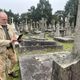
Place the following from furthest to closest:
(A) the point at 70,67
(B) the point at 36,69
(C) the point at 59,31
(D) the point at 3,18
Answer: (C) the point at 59,31 → (B) the point at 36,69 → (D) the point at 3,18 → (A) the point at 70,67

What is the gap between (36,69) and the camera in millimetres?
5582

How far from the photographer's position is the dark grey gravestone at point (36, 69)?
201 inches

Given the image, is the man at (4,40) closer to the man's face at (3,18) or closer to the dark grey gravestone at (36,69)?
the man's face at (3,18)

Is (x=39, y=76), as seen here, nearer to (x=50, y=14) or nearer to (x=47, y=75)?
(x=47, y=75)

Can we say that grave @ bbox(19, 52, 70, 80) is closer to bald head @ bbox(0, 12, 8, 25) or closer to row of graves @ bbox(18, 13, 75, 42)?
bald head @ bbox(0, 12, 8, 25)

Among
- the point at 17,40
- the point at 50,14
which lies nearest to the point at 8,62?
the point at 17,40

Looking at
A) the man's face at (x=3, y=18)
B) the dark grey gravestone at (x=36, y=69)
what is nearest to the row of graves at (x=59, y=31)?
the dark grey gravestone at (x=36, y=69)

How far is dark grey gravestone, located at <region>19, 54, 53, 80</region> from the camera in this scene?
5.11 metres

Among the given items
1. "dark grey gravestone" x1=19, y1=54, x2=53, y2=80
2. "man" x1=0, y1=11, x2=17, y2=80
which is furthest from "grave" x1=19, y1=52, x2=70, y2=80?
"man" x1=0, y1=11, x2=17, y2=80

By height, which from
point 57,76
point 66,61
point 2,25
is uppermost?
point 2,25

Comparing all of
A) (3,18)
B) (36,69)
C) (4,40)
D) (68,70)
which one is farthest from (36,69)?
(68,70)

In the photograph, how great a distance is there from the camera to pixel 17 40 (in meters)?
4.30

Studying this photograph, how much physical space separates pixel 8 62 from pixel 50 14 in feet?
168

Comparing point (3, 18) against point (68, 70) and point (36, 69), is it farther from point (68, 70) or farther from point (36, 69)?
point (68, 70)
